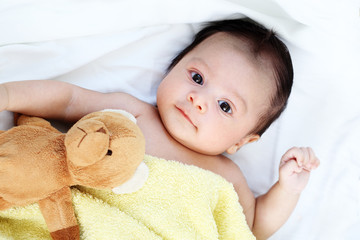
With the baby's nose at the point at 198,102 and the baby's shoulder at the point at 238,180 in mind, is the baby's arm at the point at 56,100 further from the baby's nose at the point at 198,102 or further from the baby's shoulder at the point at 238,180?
the baby's shoulder at the point at 238,180

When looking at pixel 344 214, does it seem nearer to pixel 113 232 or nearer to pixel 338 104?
pixel 338 104

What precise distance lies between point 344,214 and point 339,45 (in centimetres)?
52

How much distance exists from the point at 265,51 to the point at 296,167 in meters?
0.34

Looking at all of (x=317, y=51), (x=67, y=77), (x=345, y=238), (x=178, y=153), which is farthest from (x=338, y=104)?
(x=67, y=77)

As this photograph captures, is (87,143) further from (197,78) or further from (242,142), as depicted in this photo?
(242,142)

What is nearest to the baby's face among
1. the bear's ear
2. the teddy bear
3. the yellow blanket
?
the yellow blanket

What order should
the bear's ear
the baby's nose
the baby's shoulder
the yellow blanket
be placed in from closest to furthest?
1. the bear's ear
2. the yellow blanket
3. the baby's nose
4. the baby's shoulder

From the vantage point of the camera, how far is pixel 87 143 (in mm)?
705

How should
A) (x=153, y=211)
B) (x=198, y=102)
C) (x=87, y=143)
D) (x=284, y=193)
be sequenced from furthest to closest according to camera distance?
(x=284, y=193)
(x=198, y=102)
(x=153, y=211)
(x=87, y=143)

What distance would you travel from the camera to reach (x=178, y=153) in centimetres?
115

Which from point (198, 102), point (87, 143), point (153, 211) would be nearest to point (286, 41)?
point (198, 102)

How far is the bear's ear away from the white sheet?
1.28 feet

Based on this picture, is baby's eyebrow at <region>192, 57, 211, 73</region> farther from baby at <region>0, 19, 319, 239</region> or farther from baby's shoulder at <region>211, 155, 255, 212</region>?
baby's shoulder at <region>211, 155, 255, 212</region>

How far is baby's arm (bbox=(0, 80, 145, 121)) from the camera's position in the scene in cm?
96
